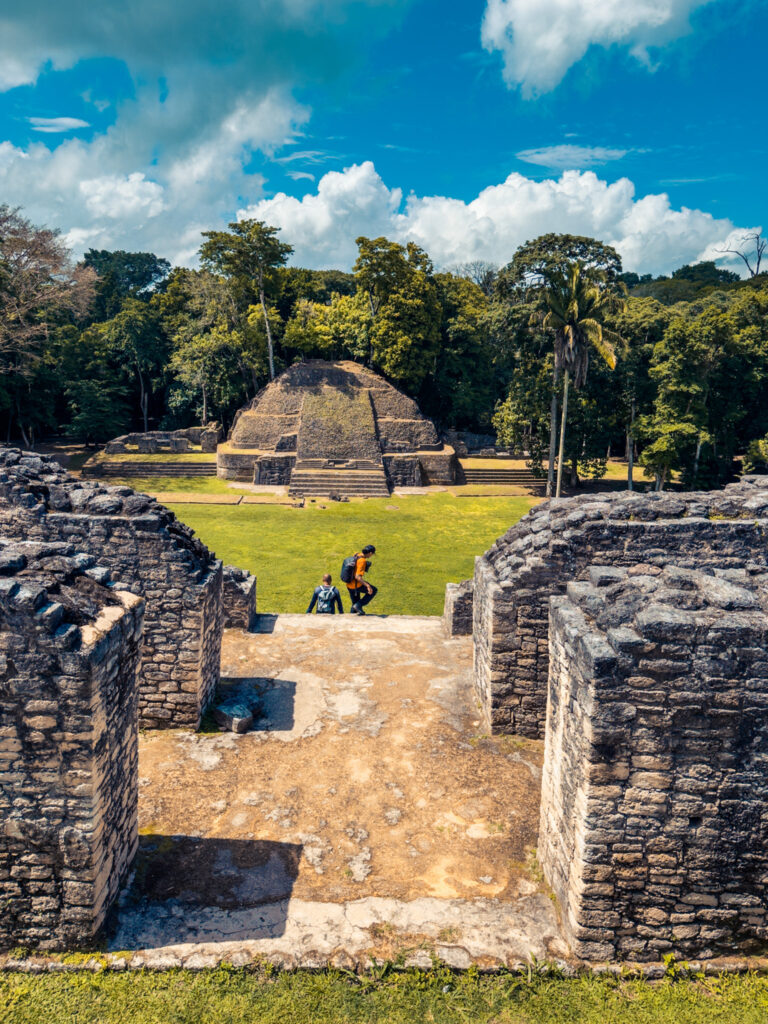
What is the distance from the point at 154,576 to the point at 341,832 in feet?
11.3

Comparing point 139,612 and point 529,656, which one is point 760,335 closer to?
point 529,656

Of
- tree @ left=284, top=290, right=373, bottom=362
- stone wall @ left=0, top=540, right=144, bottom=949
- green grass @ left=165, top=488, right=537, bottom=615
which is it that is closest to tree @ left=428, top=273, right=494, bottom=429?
tree @ left=284, top=290, right=373, bottom=362

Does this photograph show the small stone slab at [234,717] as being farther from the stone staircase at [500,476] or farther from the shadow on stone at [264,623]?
the stone staircase at [500,476]

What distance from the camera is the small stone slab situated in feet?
23.6

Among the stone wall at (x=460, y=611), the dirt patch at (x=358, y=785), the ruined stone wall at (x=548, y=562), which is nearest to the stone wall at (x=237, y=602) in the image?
the dirt patch at (x=358, y=785)

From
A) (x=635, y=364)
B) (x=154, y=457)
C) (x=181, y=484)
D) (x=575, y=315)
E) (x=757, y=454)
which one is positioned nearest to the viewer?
(x=575, y=315)

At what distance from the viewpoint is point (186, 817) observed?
5727 mm

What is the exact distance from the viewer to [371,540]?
19.0 metres

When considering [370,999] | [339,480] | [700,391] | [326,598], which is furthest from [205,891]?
[700,391]

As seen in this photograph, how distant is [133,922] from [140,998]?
2.03 feet

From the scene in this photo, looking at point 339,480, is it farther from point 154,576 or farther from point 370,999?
point 370,999

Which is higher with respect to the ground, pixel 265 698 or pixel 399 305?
pixel 399 305

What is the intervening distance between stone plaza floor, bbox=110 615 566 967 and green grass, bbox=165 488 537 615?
4817 millimetres

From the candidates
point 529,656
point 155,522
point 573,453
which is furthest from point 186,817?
point 573,453
